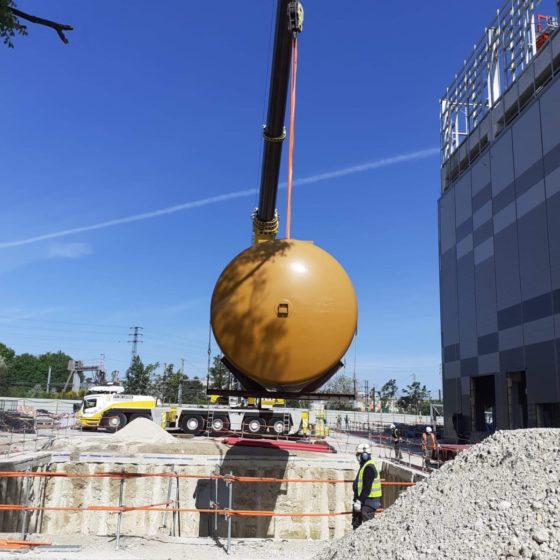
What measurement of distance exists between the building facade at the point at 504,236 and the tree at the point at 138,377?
40.8 meters

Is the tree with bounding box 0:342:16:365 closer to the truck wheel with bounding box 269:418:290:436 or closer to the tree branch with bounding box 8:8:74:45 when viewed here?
the truck wheel with bounding box 269:418:290:436

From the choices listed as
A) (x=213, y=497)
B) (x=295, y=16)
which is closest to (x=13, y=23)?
(x=295, y=16)

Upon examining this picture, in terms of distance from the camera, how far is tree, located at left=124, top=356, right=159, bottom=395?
6294 cm

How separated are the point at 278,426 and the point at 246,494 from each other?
12.4 metres

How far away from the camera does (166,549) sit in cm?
760

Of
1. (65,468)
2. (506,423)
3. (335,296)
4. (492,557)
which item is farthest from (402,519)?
(506,423)

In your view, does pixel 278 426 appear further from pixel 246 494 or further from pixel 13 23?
pixel 13 23

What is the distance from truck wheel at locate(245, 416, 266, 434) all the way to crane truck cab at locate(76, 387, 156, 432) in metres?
5.18

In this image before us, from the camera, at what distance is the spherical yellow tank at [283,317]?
21.9 feet

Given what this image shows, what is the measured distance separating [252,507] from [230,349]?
302 inches

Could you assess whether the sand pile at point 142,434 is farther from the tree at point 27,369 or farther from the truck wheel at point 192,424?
the tree at point 27,369

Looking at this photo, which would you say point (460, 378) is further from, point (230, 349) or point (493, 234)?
point (230, 349)

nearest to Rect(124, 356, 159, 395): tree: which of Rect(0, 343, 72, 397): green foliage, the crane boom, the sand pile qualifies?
Rect(0, 343, 72, 397): green foliage

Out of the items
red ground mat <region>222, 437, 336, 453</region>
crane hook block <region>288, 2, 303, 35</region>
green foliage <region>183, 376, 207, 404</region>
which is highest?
crane hook block <region>288, 2, 303, 35</region>
